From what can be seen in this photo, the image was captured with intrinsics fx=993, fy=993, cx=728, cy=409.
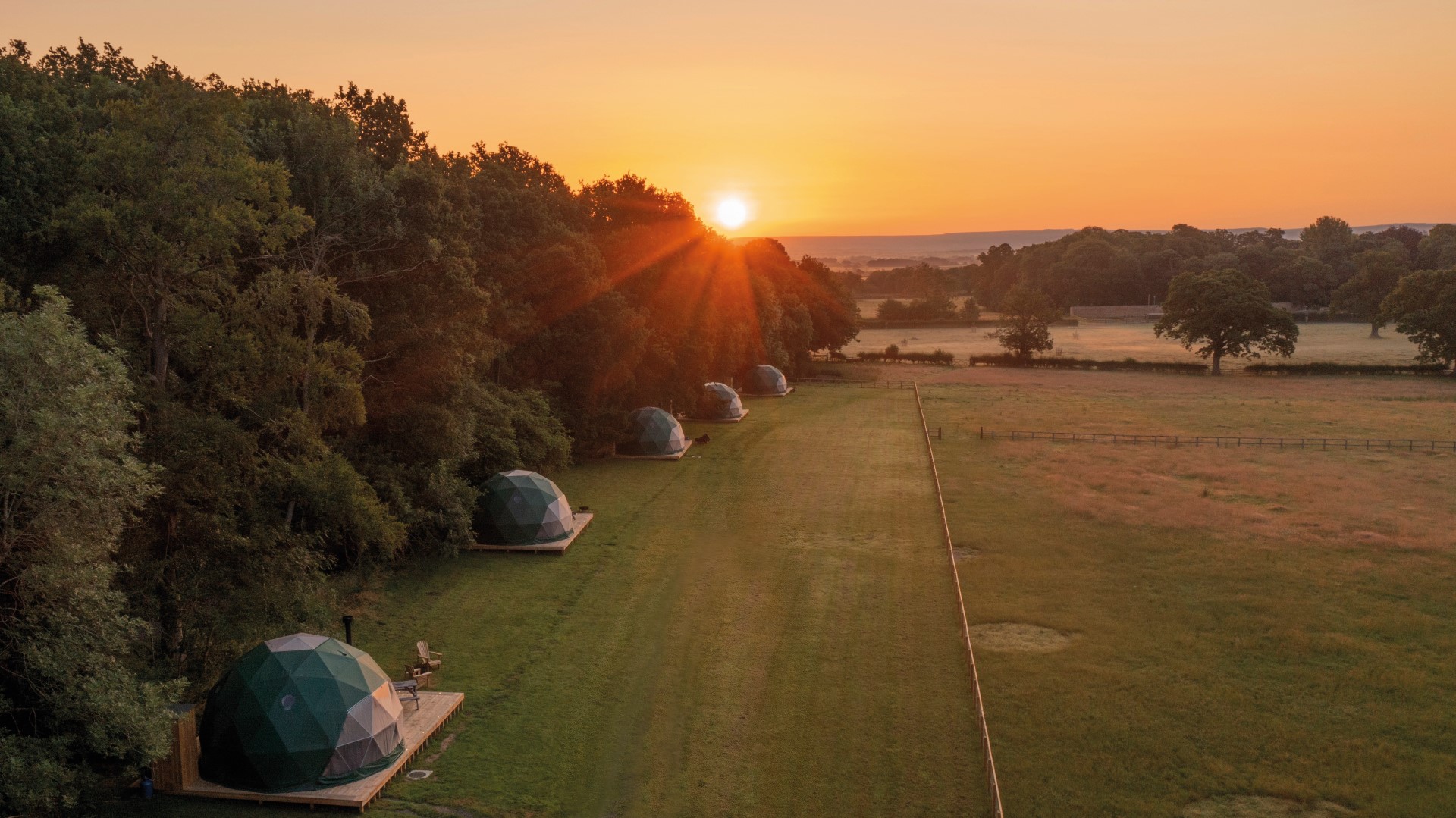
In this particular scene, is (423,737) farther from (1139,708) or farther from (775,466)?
(775,466)

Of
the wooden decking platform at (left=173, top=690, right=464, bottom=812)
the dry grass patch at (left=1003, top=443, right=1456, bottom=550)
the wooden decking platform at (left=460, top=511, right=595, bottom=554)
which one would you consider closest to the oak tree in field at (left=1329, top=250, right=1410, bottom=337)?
the dry grass patch at (left=1003, top=443, right=1456, bottom=550)

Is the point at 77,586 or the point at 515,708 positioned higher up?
the point at 77,586

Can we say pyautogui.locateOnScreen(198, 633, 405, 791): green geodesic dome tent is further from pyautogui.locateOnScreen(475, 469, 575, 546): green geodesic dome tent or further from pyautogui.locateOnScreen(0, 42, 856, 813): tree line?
pyautogui.locateOnScreen(475, 469, 575, 546): green geodesic dome tent

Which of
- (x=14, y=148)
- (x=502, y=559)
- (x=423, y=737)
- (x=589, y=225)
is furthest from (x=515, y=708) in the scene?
(x=589, y=225)

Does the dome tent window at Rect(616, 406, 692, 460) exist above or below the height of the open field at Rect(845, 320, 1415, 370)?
below

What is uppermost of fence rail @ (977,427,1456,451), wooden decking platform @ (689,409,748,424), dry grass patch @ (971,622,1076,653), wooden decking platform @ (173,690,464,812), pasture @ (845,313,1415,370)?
pasture @ (845,313,1415,370)

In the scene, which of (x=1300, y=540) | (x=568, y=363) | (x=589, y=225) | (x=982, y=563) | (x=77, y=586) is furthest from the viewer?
(x=589, y=225)
